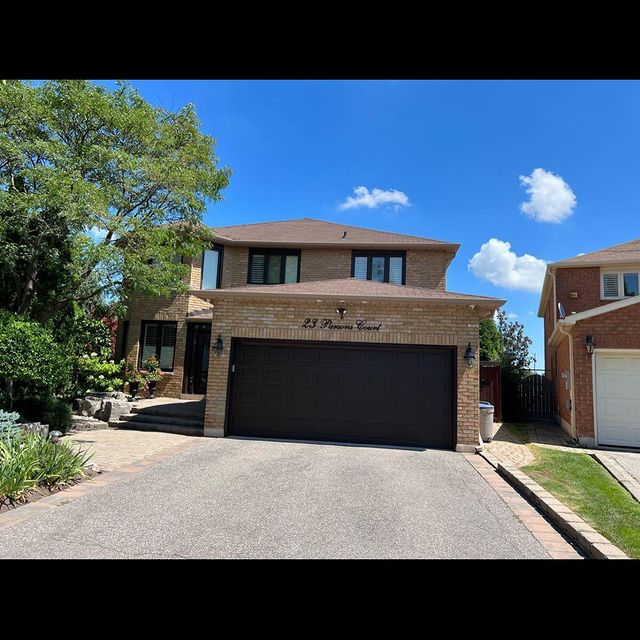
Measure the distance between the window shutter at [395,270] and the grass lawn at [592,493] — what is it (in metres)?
7.95

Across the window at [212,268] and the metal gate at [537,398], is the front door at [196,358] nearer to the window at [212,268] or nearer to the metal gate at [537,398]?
the window at [212,268]

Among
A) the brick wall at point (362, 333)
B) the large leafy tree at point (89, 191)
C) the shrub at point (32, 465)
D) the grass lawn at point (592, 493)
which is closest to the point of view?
the grass lawn at point (592, 493)

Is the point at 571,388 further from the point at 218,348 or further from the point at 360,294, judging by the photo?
the point at 218,348

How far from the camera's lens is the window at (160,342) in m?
14.6

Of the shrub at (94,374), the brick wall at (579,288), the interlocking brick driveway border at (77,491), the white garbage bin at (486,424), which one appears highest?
the brick wall at (579,288)

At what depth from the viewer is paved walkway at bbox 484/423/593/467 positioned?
26.6ft

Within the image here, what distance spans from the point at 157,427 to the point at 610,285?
14466mm

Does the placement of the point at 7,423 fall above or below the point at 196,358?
below

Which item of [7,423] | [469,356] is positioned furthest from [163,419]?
[469,356]

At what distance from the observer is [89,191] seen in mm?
7910

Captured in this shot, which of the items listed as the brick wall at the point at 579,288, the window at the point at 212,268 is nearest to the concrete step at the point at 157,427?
the window at the point at 212,268
